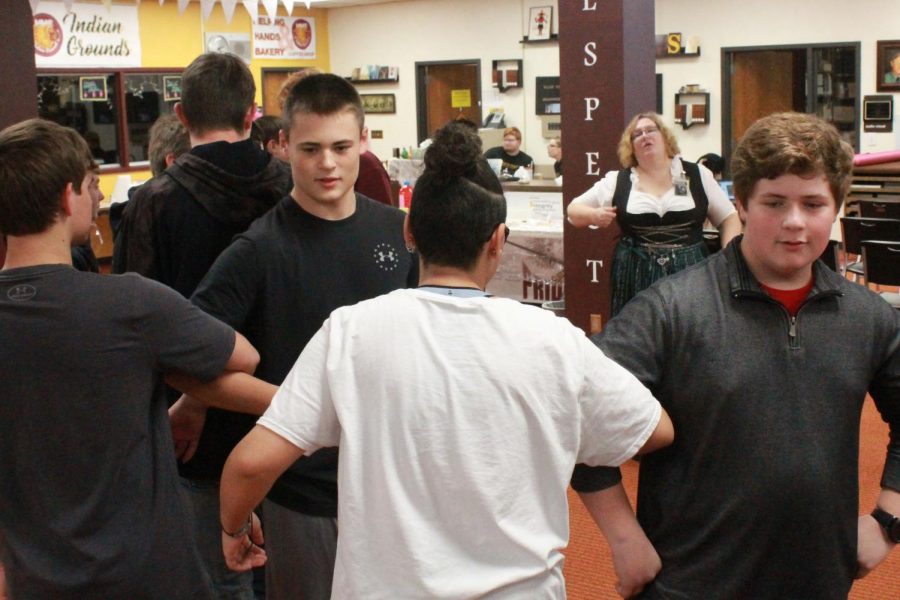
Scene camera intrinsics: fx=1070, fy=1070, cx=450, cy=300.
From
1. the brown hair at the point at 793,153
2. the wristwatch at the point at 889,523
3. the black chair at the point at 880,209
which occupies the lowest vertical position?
the wristwatch at the point at 889,523

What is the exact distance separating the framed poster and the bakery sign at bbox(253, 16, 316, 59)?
7.69 ft

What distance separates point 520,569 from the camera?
4.65ft

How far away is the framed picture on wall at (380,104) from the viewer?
14523 mm

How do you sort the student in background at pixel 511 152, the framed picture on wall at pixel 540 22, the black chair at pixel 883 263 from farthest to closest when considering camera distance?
the framed picture on wall at pixel 540 22 < the student in background at pixel 511 152 < the black chair at pixel 883 263

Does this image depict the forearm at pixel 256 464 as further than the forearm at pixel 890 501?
No

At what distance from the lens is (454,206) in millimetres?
1470

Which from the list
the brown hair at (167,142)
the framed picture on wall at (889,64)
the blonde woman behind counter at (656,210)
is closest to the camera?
the brown hair at (167,142)

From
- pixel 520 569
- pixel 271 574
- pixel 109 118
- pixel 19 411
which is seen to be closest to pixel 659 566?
pixel 520 569

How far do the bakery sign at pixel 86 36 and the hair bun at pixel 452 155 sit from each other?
1085 centimetres

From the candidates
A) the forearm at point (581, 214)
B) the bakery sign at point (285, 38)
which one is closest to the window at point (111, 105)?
the bakery sign at point (285, 38)

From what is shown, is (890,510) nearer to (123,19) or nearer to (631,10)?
(631,10)

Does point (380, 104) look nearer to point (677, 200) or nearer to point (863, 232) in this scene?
point (863, 232)

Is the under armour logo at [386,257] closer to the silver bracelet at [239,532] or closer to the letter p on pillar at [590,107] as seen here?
the silver bracelet at [239,532]

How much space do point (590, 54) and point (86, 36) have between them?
8312 mm
